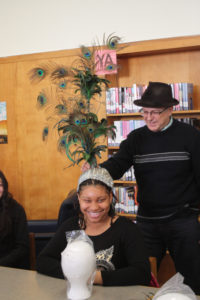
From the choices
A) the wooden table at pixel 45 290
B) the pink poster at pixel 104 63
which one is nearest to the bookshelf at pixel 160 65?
the pink poster at pixel 104 63

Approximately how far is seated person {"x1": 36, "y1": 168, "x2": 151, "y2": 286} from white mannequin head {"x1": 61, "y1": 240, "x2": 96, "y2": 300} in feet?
0.77

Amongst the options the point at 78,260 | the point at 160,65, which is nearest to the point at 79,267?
the point at 78,260

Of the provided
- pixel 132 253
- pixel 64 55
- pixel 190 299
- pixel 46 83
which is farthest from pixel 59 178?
pixel 190 299

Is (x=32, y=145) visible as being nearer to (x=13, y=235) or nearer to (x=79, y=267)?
(x=13, y=235)

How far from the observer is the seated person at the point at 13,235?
2.49 m

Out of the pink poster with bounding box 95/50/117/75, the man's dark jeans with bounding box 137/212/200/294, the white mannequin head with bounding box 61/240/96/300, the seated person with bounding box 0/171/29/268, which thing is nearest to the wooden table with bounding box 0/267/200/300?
the white mannequin head with bounding box 61/240/96/300

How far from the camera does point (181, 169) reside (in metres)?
2.40

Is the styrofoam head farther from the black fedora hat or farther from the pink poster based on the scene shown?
the pink poster

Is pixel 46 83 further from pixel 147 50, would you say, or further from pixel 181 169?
pixel 181 169

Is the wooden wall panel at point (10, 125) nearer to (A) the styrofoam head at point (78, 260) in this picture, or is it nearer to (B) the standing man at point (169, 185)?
(B) the standing man at point (169, 185)

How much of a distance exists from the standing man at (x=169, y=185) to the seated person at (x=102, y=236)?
57 cm

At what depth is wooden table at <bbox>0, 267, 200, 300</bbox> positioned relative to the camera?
4.78 ft

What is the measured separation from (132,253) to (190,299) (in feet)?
2.30

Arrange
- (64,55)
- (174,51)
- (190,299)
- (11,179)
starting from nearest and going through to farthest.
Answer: (190,299) < (174,51) < (64,55) < (11,179)
